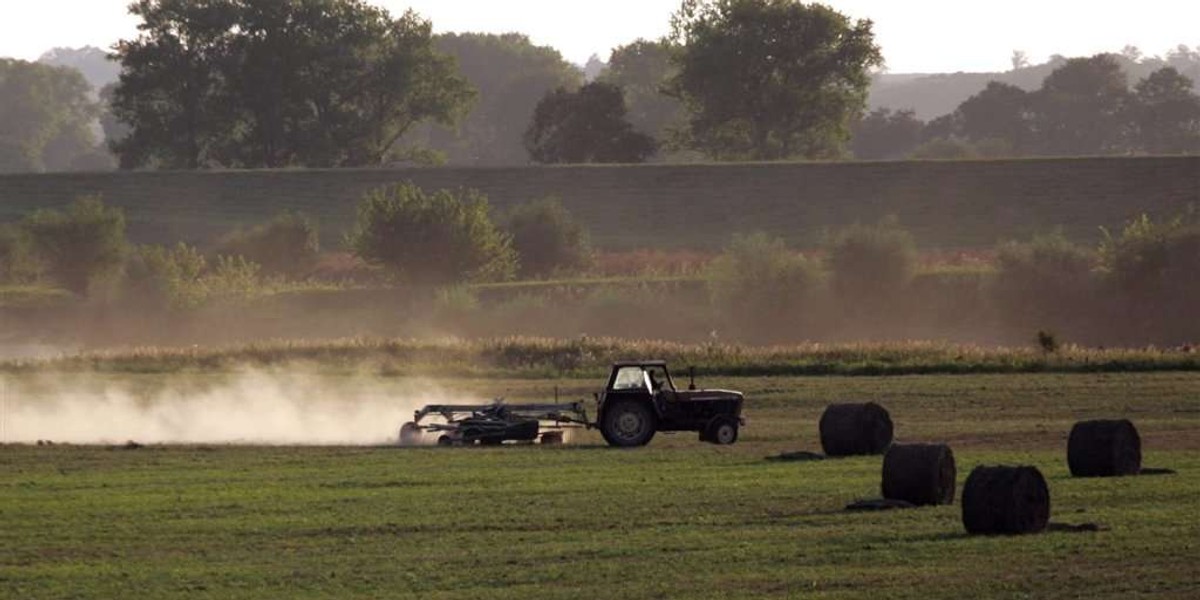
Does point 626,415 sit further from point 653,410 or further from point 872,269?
point 872,269

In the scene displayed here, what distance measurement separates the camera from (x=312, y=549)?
875 inches

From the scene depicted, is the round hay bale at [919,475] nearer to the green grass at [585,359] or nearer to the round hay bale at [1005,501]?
the round hay bale at [1005,501]

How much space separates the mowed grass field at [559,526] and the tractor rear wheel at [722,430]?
483 mm

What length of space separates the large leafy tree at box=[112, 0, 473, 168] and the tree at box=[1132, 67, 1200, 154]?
61591 mm

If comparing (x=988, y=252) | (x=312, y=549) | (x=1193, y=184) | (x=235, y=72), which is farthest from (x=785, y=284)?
(x=312, y=549)

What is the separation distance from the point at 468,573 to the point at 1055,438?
17.5m

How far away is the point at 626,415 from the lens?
114 ft

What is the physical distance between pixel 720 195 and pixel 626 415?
243 feet

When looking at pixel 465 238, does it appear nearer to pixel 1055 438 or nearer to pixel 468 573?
pixel 1055 438

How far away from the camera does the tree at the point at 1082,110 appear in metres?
165

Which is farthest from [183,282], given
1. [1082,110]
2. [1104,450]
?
[1082,110]

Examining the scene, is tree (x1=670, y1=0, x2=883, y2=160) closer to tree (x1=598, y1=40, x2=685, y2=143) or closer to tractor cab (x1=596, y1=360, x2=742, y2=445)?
tree (x1=598, y1=40, x2=685, y2=143)

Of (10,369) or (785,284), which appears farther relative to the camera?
(785,284)

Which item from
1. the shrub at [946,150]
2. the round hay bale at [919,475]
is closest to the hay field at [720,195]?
the shrub at [946,150]
